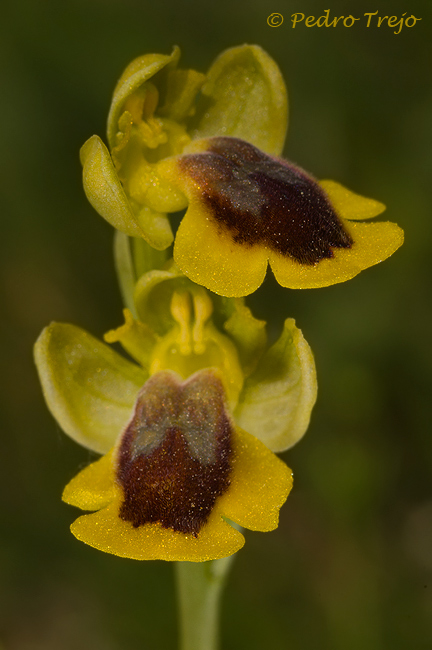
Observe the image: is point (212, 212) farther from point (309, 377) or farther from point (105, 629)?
point (105, 629)

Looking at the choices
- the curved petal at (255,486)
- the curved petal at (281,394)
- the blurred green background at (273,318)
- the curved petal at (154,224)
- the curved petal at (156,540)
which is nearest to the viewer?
the curved petal at (156,540)

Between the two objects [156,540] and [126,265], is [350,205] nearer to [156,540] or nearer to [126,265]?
[126,265]

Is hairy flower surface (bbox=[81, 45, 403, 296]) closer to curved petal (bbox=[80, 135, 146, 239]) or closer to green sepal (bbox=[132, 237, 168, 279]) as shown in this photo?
curved petal (bbox=[80, 135, 146, 239])

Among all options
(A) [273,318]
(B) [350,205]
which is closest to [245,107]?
(B) [350,205]

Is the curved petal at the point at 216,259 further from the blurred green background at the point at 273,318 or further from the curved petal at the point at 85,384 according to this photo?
the blurred green background at the point at 273,318

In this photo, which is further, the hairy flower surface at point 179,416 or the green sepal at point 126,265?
the green sepal at point 126,265

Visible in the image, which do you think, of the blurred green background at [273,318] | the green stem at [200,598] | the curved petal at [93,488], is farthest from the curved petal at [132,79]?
the blurred green background at [273,318]
